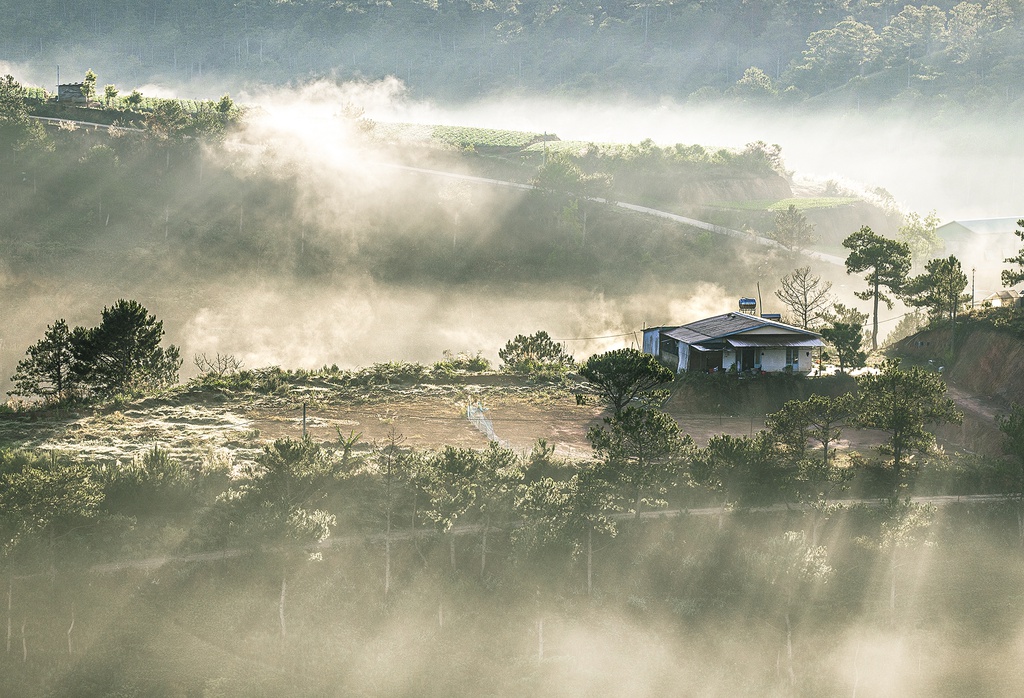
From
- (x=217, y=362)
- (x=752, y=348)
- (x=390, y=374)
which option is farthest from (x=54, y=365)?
(x=752, y=348)

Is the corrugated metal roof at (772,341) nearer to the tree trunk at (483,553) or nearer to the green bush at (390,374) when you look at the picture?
the green bush at (390,374)

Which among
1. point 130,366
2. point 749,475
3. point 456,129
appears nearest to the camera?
point 749,475

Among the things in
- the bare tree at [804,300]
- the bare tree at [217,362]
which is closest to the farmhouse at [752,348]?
the bare tree at [804,300]

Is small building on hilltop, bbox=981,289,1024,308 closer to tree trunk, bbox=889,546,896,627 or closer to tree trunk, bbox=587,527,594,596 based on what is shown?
tree trunk, bbox=889,546,896,627

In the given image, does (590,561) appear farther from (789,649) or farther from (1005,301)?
(1005,301)

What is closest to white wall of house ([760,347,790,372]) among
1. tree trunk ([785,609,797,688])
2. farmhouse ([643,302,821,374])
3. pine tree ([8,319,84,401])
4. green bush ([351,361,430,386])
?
farmhouse ([643,302,821,374])

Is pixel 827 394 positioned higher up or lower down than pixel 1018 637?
higher up

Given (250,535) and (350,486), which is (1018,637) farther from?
(250,535)

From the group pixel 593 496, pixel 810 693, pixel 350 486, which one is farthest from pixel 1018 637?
pixel 350 486

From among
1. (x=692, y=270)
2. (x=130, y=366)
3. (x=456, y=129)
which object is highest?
(x=456, y=129)
